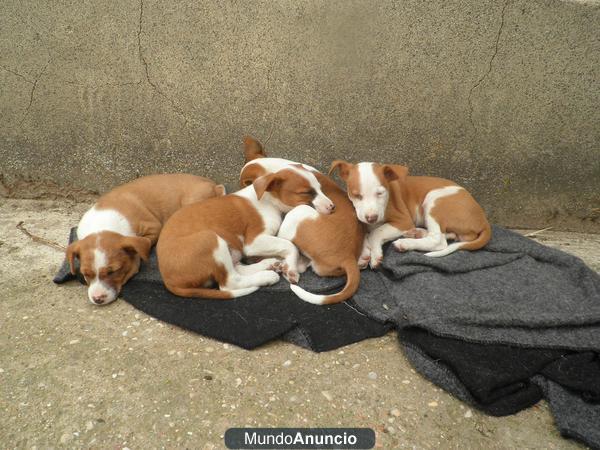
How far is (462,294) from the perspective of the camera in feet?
10.4

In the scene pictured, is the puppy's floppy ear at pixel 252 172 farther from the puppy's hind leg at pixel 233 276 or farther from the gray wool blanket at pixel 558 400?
the gray wool blanket at pixel 558 400

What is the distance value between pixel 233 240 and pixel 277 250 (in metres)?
0.37

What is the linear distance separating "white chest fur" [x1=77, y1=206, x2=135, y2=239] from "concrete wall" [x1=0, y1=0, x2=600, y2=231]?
A: 3.66 ft

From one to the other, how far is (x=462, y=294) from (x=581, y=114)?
2452mm

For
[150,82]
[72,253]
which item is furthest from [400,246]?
[150,82]

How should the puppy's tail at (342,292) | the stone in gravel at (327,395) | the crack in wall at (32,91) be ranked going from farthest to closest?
the crack in wall at (32,91) → the puppy's tail at (342,292) → the stone in gravel at (327,395)

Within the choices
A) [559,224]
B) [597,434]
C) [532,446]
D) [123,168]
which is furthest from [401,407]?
[123,168]

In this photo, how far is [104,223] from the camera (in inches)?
139

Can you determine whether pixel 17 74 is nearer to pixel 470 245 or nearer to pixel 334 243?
pixel 334 243

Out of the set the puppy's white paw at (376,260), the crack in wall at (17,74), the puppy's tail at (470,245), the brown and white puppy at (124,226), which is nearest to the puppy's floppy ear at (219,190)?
the brown and white puppy at (124,226)

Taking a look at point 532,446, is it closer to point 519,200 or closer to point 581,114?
point 519,200

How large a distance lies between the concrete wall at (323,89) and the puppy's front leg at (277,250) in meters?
1.27

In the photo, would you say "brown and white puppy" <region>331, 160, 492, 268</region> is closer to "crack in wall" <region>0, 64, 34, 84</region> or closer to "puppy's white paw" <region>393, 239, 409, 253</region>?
"puppy's white paw" <region>393, 239, 409, 253</region>

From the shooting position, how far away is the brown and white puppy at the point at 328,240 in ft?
10.4
